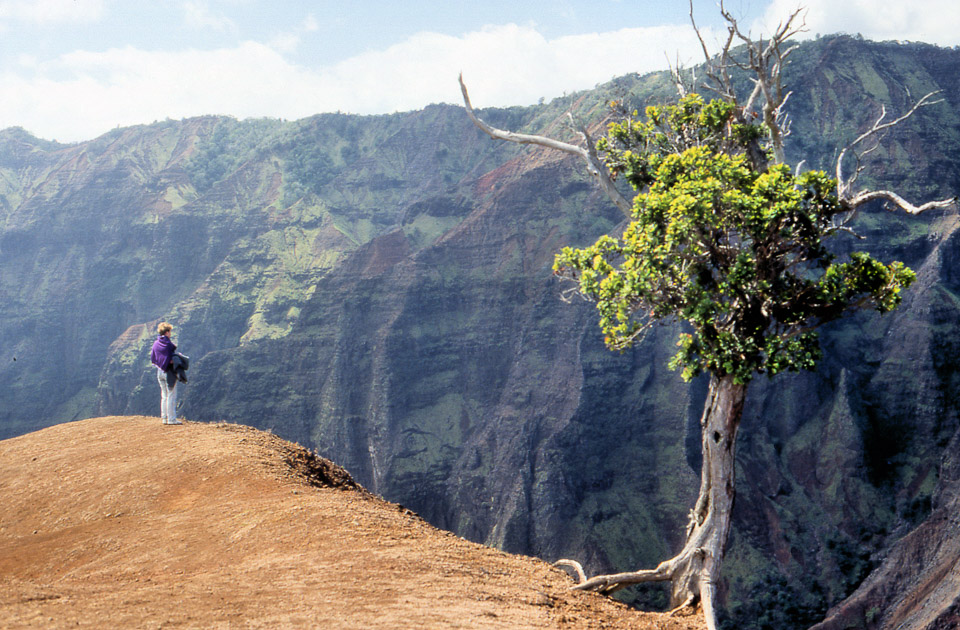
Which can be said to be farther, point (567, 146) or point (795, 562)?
point (795, 562)

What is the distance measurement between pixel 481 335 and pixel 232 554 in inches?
1979

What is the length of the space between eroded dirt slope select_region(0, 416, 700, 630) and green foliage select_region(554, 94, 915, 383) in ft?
11.1

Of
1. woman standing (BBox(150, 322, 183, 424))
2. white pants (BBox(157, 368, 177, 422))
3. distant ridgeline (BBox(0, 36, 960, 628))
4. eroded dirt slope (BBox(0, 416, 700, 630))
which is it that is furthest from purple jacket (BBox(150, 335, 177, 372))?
distant ridgeline (BBox(0, 36, 960, 628))

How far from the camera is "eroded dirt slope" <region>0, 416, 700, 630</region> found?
6008 millimetres

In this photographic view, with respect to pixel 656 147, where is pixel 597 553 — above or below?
below

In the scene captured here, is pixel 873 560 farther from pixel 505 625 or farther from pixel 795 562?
pixel 505 625

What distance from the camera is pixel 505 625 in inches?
245

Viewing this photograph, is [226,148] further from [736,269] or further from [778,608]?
[736,269]

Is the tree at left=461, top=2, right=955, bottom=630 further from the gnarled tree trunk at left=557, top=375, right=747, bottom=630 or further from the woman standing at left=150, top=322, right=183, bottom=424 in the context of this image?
the woman standing at left=150, top=322, right=183, bottom=424

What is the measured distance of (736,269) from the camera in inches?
321

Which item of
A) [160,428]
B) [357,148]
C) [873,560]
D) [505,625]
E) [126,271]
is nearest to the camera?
[505,625]

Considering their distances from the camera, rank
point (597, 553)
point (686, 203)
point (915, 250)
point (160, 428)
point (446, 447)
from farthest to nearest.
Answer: point (446, 447) → point (915, 250) → point (597, 553) → point (160, 428) → point (686, 203)

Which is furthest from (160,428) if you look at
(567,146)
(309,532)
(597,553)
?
(597,553)

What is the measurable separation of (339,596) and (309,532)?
5.86ft
